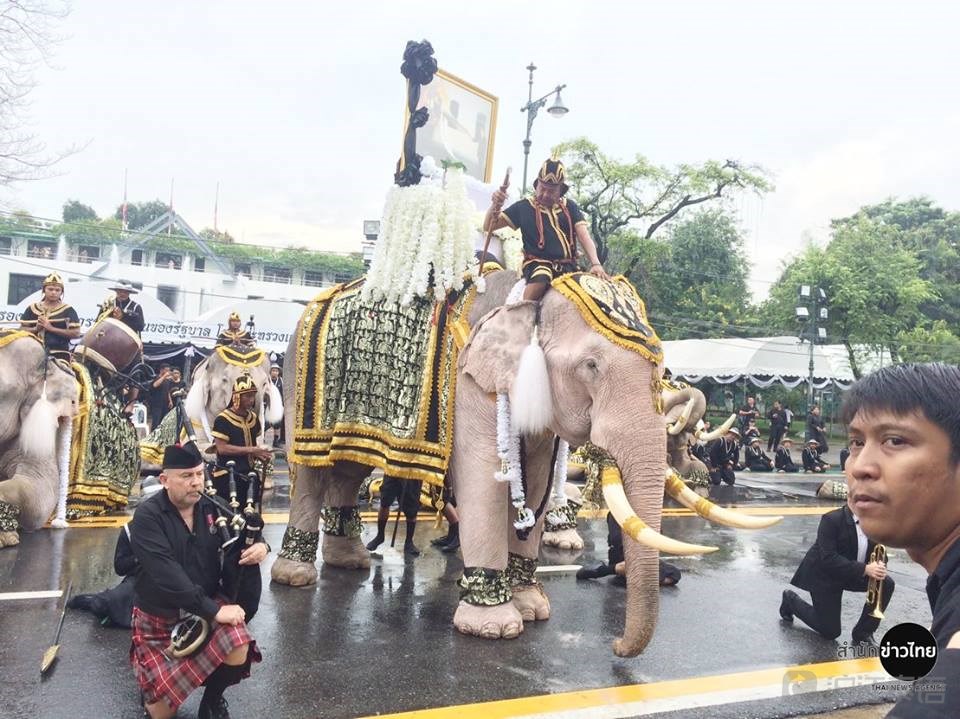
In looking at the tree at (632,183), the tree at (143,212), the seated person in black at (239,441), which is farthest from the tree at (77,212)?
the seated person in black at (239,441)

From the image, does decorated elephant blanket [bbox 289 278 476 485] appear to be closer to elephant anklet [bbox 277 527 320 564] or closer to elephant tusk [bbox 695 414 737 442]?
elephant anklet [bbox 277 527 320 564]

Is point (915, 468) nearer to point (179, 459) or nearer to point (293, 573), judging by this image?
point (179, 459)

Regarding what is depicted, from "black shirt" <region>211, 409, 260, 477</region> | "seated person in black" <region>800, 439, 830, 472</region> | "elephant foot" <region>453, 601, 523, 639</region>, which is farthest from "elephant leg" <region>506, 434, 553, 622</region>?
"seated person in black" <region>800, 439, 830, 472</region>

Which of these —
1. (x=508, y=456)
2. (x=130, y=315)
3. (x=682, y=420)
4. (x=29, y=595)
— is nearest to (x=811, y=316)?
(x=682, y=420)

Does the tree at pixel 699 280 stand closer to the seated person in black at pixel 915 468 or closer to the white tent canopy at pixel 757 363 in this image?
the white tent canopy at pixel 757 363

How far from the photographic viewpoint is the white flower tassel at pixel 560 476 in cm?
653

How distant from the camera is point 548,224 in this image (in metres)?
5.60

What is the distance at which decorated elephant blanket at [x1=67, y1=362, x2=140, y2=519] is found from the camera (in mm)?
7746

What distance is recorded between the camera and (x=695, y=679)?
428 centimetres

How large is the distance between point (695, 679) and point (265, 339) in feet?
55.7

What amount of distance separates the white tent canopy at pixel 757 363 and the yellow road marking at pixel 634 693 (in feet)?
72.1

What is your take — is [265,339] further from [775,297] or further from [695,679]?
[775,297]

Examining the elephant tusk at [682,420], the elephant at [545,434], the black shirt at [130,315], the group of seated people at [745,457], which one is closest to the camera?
the elephant at [545,434]

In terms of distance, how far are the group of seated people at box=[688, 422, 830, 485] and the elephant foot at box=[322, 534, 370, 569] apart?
8029mm
